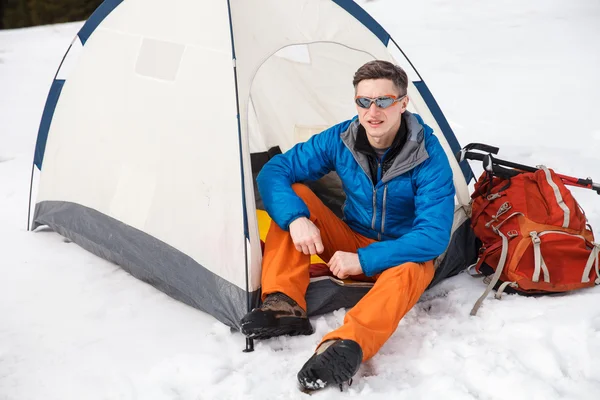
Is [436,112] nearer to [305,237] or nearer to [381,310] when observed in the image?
[305,237]

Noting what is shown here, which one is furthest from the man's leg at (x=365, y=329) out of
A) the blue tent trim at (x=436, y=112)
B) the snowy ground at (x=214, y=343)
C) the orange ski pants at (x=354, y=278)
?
the blue tent trim at (x=436, y=112)

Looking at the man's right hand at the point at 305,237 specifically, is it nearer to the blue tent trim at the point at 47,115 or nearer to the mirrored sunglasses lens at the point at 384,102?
the mirrored sunglasses lens at the point at 384,102

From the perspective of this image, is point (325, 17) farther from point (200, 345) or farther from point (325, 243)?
point (200, 345)

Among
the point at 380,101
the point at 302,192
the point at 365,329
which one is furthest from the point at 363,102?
the point at 365,329

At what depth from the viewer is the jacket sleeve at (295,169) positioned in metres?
2.87

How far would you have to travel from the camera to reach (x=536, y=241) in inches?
117

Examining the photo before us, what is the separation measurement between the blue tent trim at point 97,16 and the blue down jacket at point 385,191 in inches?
52.0

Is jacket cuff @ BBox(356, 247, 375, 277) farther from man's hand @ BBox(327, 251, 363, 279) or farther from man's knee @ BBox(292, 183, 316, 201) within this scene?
man's knee @ BBox(292, 183, 316, 201)

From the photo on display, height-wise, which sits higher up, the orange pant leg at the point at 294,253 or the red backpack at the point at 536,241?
the red backpack at the point at 536,241

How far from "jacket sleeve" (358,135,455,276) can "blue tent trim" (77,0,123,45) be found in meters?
1.88

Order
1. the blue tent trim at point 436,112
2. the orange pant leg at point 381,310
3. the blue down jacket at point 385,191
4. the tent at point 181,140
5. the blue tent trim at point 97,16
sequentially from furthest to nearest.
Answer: the blue tent trim at point 436,112, the blue tent trim at point 97,16, the tent at point 181,140, the blue down jacket at point 385,191, the orange pant leg at point 381,310

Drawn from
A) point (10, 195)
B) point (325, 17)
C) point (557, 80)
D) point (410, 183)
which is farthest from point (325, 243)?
point (557, 80)

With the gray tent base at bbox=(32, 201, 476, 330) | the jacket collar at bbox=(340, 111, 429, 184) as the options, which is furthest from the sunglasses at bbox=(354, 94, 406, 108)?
the gray tent base at bbox=(32, 201, 476, 330)

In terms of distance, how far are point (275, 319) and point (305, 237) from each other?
0.37 meters
